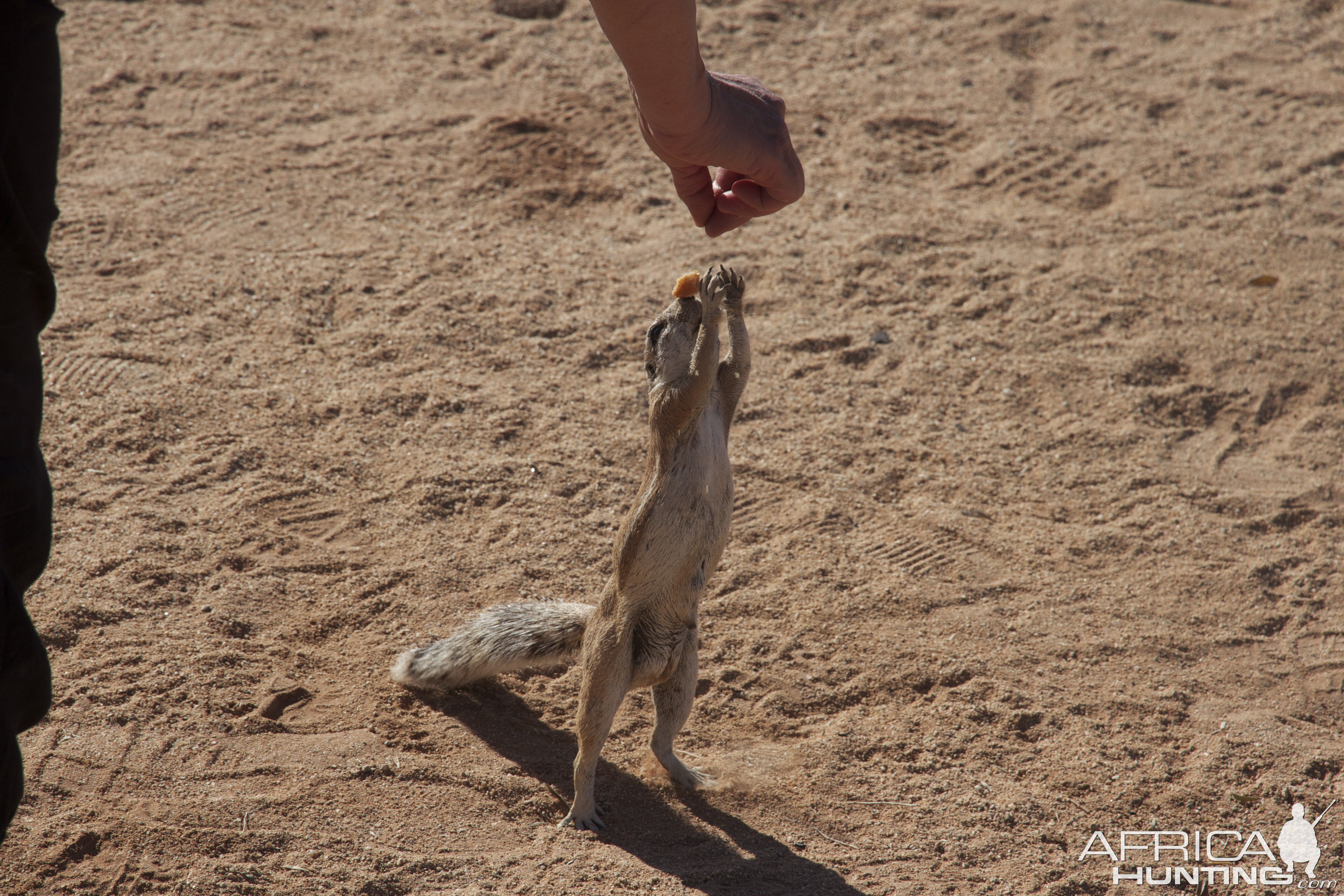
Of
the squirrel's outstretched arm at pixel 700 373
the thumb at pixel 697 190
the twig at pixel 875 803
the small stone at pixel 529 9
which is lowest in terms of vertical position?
the twig at pixel 875 803

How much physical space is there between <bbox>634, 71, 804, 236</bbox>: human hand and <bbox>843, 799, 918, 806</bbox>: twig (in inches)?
75.3

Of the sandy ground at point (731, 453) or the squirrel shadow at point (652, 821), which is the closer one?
the squirrel shadow at point (652, 821)

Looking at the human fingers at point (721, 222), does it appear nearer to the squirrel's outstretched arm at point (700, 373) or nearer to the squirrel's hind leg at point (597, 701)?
the squirrel's outstretched arm at point (700, 373)

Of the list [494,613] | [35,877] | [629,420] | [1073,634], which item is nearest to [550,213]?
[629,420]

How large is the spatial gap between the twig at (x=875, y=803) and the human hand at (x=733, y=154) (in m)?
1.91

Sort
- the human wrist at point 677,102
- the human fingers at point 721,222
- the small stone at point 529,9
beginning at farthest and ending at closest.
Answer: the small stone at point 529,9 < the human fingers at point 721,222 < the human wrist at point 677,102

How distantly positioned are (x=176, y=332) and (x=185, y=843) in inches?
122

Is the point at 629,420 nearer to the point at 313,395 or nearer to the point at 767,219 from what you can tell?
the point at 313,395

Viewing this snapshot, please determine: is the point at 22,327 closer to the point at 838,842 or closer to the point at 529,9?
the point at 838,842

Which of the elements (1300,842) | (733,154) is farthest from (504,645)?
(1300,842)

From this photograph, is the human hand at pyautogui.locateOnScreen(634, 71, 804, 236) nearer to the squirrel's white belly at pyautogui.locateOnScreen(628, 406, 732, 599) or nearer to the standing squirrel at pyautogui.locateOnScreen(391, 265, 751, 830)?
the standing squirrel at pyautogui.locateOnScreen(391, 265, 751, 830)

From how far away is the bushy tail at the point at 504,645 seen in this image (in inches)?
141

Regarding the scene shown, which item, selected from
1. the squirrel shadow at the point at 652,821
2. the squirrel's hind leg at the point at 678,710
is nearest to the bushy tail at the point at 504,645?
the squirrel shadow at the point at 652,821

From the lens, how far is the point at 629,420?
16.7 ft
